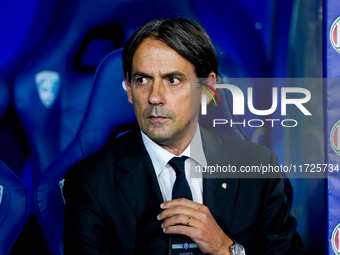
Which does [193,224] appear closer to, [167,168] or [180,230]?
[180,230]

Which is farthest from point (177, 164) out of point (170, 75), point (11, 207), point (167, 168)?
point (11, 207)

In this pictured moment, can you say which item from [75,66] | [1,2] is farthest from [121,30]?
[1,2]

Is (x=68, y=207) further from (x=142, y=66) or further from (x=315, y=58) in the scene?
(x=315, y=58)

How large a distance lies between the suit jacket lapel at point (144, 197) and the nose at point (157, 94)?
299 mm

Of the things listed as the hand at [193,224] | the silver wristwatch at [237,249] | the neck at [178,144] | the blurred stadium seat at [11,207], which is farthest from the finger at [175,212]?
the blurred stadium seat at [11,207]

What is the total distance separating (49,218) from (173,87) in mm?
1168

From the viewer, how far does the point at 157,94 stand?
1.70 metres

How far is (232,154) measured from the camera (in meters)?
2.07

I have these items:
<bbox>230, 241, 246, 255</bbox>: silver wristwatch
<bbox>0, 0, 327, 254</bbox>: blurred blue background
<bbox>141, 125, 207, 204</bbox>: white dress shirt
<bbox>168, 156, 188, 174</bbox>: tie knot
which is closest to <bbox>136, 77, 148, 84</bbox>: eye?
<bbox>141, 125, 207, 204</bbox>: white dress shirt

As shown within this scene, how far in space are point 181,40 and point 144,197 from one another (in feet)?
2.62

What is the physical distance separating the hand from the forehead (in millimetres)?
634

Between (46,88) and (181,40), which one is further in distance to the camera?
(46,88)

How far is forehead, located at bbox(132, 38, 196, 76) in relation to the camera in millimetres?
1735

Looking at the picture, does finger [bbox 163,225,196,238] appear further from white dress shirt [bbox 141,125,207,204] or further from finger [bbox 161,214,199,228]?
white dress shirt [bbox 141,125,207,204]
